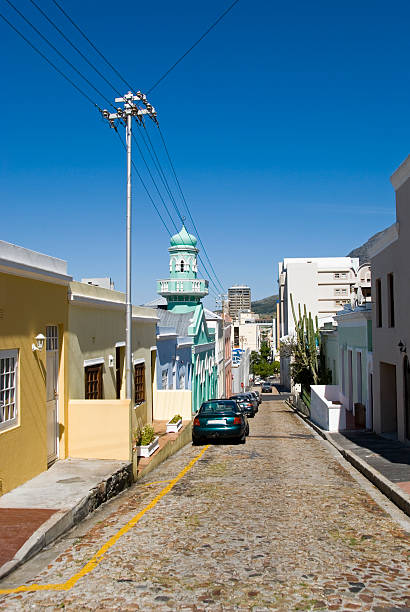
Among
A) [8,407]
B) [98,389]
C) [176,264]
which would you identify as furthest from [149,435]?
[176,264]

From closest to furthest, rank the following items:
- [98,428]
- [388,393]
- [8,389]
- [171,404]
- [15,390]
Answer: [8,389] → [15,390] → [98,428] → [388,393] → [171,404]

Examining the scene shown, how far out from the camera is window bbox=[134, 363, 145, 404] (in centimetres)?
2002

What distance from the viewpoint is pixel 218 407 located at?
19.0 meters

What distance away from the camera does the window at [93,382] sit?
47.7 ft

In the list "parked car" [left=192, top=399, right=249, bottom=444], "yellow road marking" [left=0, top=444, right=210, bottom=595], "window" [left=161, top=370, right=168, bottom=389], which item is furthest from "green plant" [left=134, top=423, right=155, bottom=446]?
"window" [left=161, top=370, right=168, bottom=389]

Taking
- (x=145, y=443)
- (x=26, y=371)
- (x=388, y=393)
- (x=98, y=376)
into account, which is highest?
(x=26, y=371)

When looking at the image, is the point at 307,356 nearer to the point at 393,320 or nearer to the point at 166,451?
the point at 393,320

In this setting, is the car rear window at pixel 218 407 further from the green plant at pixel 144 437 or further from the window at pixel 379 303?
the window at pixel 379 303

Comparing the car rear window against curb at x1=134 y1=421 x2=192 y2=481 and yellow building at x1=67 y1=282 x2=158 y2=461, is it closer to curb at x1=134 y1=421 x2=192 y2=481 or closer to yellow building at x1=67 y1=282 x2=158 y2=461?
curb at x1=134 y1=421 x2=192 y2=481

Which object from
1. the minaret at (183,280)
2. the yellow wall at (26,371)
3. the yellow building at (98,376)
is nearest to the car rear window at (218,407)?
the yellow building at (98,376)

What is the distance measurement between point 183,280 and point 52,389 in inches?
1049

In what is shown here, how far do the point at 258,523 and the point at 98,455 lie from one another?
499 centimetres

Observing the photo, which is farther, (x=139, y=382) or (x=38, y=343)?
(x=139, y=382)

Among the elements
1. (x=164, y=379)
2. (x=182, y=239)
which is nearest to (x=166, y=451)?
(x=164, y=379)
